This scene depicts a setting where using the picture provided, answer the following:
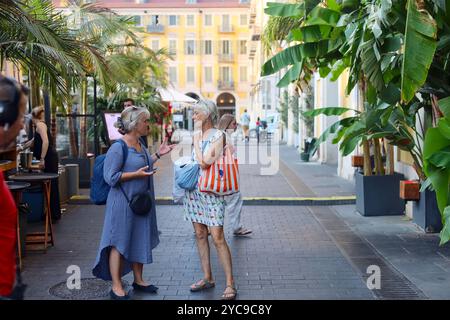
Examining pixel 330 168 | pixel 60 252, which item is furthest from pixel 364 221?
pixel 330 168

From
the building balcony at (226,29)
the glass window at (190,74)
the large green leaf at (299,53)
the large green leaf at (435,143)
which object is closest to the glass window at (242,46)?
the building balcony at (226,29)

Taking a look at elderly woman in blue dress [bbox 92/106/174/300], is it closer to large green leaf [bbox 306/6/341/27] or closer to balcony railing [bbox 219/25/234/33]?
large green leaf [bbox 306/6/341/27]

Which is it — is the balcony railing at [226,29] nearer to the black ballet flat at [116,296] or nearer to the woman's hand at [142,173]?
the woman's hand at [142,173]

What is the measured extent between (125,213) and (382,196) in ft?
19.5

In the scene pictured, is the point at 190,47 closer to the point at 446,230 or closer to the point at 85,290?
the point at 85,290

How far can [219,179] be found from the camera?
247 inches

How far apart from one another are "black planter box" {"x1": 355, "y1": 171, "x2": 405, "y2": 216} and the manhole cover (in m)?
5.26

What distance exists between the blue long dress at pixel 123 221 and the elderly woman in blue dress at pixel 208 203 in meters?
0.49

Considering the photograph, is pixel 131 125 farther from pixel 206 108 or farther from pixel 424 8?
pixel 424 8

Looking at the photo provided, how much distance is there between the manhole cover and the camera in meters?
6.28

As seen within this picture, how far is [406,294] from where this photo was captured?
6297 millimetres

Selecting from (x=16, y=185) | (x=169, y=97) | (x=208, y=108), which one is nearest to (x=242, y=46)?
(x=169, y=97)

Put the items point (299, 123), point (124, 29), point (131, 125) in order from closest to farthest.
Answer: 1. point (131, 125)
2. point (124, 29)
3. point (299, 123)
